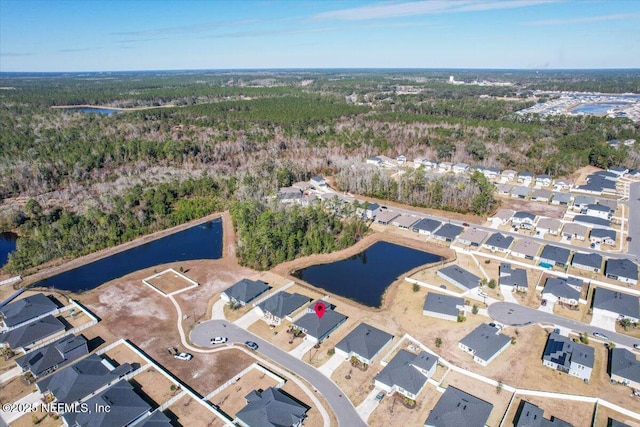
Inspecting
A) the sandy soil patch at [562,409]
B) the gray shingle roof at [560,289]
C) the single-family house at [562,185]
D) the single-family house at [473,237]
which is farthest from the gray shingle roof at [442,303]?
the single-family house at [562,185]

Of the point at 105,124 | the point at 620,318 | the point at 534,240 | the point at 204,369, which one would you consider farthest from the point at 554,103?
the point at 204,369

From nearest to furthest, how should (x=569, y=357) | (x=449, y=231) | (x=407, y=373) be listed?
(x=407, y=373) → (x=569, y=357) → (x=449, y=231)

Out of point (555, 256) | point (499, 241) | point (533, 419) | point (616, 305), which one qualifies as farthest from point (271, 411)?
point (555, 256)

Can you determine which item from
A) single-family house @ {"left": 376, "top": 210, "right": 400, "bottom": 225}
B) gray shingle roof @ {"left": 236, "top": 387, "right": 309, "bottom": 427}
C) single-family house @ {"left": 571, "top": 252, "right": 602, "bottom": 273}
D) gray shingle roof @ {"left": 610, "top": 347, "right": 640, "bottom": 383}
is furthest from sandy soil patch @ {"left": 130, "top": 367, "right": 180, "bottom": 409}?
single-family house @ {"left": 571, "top": 252, "right": 602, "bottom": 273}

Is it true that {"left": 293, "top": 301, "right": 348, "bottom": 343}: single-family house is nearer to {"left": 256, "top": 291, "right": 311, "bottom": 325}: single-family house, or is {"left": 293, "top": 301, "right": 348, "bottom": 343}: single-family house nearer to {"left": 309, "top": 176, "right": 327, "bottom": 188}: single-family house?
{"left": 256, "top": 291, "right": 311, "bottom": 325}: single-family house

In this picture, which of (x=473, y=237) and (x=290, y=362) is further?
(x=473, y=237)

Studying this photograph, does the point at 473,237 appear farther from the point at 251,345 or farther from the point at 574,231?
the point at 251,345

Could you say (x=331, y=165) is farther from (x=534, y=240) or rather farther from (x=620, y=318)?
(x=620, y=318)
